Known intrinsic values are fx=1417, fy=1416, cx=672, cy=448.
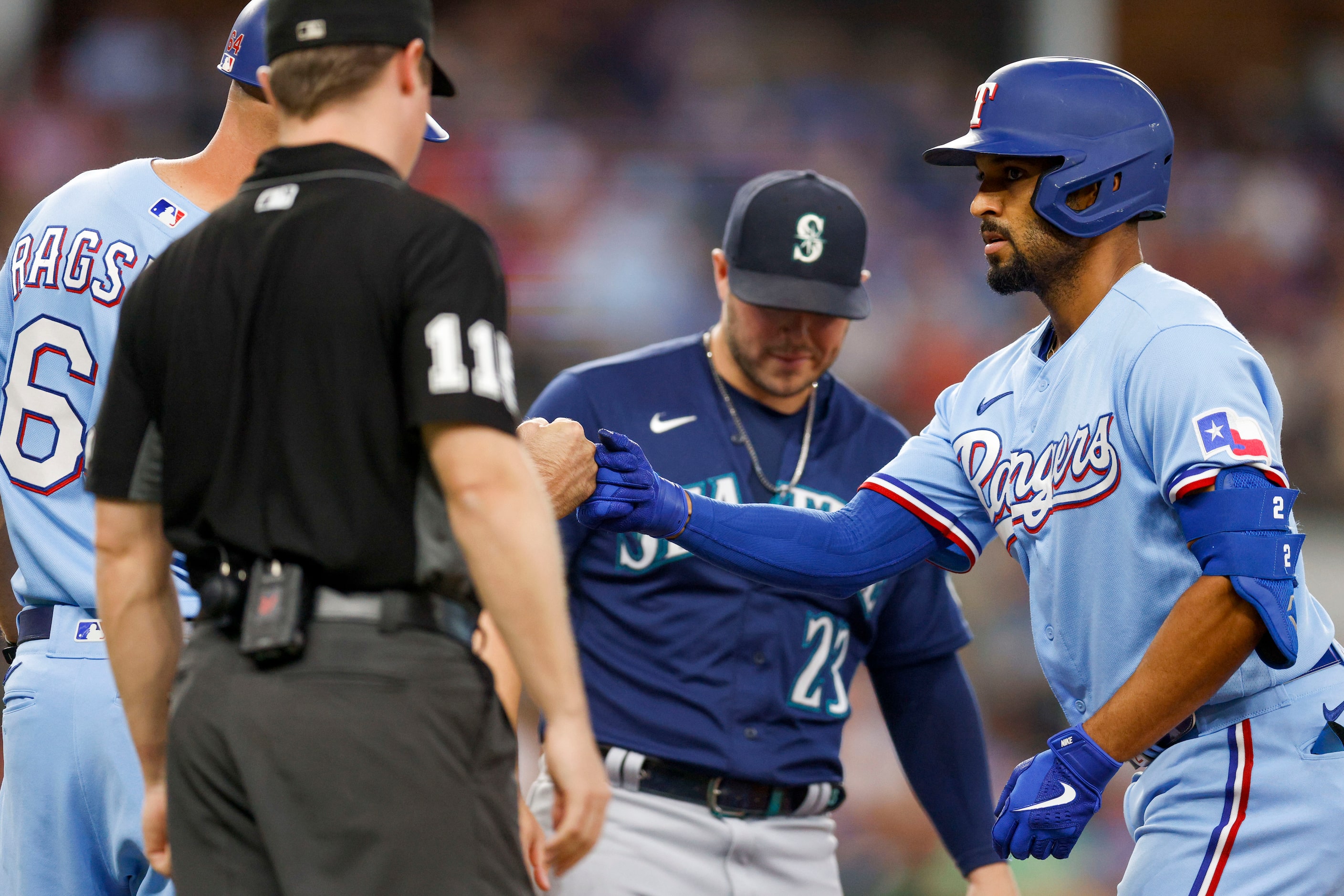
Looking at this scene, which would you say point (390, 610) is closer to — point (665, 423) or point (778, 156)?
point (665, 423)

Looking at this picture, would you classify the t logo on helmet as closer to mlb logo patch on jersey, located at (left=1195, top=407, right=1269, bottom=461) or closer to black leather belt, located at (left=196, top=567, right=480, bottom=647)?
mlb logo patch on jersey, located at (left=1195, top=407, right=1269, bottom=461)

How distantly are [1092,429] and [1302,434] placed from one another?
7.47 m

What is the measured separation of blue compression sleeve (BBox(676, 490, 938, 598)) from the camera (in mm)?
3361

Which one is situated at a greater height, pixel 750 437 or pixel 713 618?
pixel 750 437

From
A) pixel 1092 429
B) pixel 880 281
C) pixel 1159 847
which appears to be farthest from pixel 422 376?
pixel 880 281

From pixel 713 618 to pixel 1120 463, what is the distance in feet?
4.25

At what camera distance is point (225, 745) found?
6.68 ft

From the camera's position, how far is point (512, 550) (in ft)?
6.57

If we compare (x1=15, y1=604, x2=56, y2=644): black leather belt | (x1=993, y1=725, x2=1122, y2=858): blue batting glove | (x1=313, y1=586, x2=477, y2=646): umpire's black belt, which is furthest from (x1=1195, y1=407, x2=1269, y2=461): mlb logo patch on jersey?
(x1=15, y1=604, x2=56, y2=644): black leather belt

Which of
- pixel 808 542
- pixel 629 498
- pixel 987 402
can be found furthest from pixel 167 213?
pixel 987 402

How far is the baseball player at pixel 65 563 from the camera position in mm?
2857

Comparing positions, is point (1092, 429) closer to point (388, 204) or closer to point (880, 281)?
point (388, 204)

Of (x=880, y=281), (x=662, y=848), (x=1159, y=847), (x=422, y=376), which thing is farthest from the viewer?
(x=880, y=281)

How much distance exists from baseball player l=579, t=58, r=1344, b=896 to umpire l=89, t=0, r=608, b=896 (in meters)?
1.19
